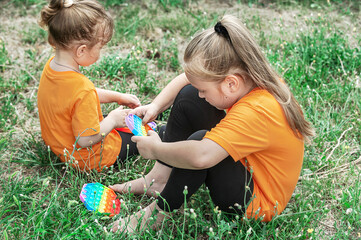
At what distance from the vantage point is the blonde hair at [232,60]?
1806 millimetres

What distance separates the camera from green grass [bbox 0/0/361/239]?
2.09 m

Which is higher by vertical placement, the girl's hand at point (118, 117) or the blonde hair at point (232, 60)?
the blonde hair at point (232, 60)

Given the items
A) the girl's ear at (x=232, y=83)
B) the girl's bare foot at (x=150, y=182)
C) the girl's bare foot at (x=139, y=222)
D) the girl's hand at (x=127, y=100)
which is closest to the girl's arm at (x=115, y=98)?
the girl's hand at (x=127, y=100)

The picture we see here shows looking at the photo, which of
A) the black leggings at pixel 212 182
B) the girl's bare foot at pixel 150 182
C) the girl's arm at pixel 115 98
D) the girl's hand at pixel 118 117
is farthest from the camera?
the girl's arm at pixel 115 98

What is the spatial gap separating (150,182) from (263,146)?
76cm

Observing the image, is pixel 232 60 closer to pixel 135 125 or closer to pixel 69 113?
pixel 135 125

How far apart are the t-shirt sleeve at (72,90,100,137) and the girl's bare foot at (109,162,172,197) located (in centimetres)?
34

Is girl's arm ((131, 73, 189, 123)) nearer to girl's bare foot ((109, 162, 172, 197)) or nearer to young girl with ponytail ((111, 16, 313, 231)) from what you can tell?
girl's bare foot ((109, 162, 172, 197))

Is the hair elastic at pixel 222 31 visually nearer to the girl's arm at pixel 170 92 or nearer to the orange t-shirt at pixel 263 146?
the orange t-shirt at pixel 263 146

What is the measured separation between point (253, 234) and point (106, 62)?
6.11 ft

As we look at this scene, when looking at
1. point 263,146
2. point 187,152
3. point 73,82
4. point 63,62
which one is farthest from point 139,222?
point 63,62

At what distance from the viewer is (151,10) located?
4062 millimetres

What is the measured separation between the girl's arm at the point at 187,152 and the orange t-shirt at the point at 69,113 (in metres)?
0.37

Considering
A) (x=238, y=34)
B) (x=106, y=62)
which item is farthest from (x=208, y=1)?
(x=238, y=34)
